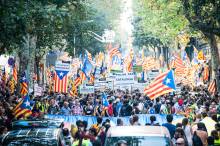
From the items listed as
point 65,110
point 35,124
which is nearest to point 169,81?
point 65,110

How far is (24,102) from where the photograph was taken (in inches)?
793

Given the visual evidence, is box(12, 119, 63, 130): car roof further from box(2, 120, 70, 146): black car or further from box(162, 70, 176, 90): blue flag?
box(162, 70, 176, 90): blue flag

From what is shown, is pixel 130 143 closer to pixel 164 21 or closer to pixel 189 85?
pixel 164 21

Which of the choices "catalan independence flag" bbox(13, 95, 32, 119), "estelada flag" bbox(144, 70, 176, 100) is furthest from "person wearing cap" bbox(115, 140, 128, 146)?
"estelada flag" bbox(144, 70, 176, 100)

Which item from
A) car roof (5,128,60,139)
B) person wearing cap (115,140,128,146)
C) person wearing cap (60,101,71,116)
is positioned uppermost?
person wearing cap (60,101,71,116)

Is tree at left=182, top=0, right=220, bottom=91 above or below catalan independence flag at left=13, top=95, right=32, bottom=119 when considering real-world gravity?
above

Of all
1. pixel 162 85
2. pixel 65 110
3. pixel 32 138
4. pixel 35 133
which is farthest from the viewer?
pixel 65 110

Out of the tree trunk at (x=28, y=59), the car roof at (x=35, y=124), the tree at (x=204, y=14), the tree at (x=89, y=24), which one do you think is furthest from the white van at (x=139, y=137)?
the tree trunk at (x=28, y=59)

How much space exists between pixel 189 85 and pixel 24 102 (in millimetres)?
18763

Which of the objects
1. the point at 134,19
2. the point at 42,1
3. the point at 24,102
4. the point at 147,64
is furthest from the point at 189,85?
the point at 134,19

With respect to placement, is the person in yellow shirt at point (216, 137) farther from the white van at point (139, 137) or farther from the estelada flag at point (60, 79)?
the estelada flag at point (60, 79)

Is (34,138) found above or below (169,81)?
below

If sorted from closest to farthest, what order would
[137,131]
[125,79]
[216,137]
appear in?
1. [137,131]
2. [216,137]
3. [125,79]

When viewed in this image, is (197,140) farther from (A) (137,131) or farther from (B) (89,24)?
(B) (89,24)
